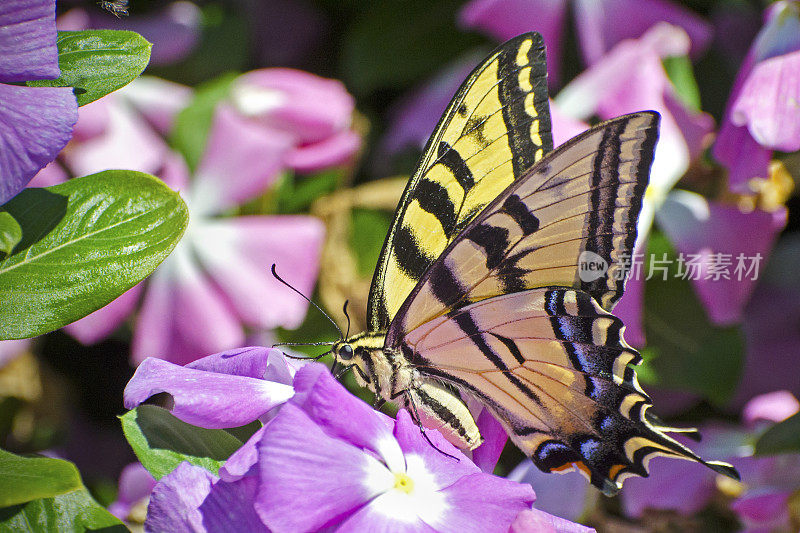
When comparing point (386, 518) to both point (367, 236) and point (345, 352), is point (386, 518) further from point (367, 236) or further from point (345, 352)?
point (367, 236)

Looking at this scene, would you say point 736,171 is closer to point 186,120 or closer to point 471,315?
point 471,315

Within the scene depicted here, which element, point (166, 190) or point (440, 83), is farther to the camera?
point (440, 83)

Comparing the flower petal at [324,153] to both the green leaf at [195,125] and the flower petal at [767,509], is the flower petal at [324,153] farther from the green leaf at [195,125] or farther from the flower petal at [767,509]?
the flower petal at [767,509]

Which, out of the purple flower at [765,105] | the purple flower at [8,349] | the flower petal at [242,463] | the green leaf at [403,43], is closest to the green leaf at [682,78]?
the purple flower at [765,105]

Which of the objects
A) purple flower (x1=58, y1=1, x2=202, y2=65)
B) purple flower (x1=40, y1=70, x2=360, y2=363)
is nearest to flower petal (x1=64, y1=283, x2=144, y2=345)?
purple flower (x1=40, y1=70, x2=360, y2=363)

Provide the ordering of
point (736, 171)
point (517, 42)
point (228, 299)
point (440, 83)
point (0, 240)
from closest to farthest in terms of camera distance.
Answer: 1. point (0, 240)
2. point (517, 42)
3. point (736, 171)
4. point (228, 299)
5. point (440, 83)

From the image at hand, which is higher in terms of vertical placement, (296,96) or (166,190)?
(166,190)

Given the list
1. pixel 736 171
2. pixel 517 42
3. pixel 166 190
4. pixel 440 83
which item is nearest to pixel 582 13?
pixel 440 83

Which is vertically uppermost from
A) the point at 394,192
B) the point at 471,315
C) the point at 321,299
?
the point at 471,315
